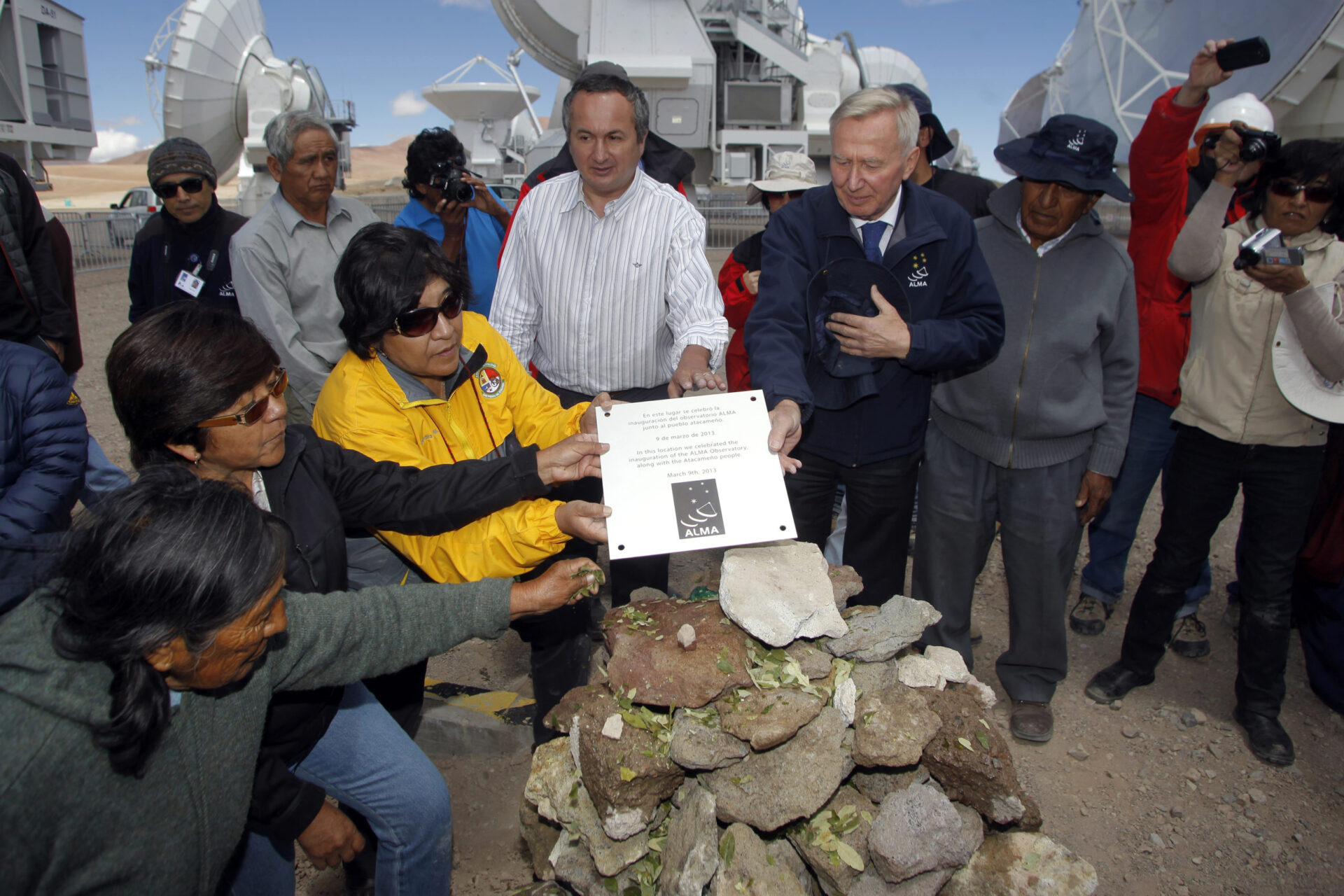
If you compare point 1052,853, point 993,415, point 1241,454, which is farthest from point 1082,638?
point 1052,853

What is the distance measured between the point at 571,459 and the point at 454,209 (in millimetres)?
2973

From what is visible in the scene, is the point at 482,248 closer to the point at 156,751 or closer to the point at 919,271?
the point at 919,271

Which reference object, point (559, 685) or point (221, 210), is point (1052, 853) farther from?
point (221, 210)

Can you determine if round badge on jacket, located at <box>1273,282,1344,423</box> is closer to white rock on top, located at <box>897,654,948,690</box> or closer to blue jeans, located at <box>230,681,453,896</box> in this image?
white rock on top, located at <box>897,654,948,690</box>

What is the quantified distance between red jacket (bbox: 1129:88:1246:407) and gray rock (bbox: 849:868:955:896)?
2.77 m

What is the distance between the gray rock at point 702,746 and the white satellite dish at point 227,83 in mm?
20497

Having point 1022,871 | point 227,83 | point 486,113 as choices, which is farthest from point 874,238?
point 486,113

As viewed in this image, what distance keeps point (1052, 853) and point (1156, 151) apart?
3.19 metres

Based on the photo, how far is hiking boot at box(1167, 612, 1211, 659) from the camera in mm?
4496

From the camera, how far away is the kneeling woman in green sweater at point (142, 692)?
1450mm

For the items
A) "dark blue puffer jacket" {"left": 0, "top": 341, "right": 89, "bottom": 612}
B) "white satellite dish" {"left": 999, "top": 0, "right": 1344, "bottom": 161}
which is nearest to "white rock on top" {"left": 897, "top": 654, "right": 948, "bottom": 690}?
"dark blue puffer jacket" {"left": 0, "top": 341, "right": 89, "bottom": 612}

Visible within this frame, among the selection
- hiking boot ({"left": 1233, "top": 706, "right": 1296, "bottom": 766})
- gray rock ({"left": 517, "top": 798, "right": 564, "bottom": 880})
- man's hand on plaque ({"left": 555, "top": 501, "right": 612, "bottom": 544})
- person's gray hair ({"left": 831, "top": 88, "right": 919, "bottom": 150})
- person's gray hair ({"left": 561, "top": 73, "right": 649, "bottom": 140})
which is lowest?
hiking boot ({"left": 1233, "top": 706, "right": 1296, "bottom": 766})

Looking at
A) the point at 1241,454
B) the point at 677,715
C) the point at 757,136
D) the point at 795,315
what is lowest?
the point at 677,715

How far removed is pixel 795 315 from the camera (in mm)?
3141
